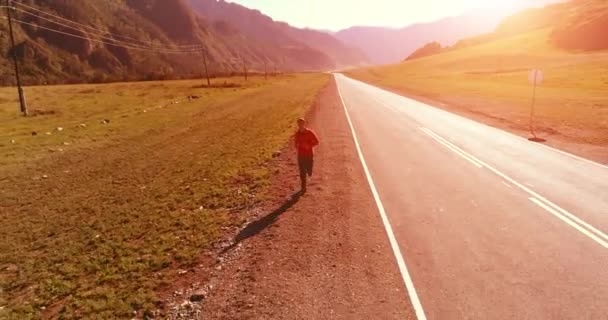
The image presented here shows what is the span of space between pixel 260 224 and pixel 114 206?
537 cm

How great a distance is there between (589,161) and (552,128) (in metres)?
8.96

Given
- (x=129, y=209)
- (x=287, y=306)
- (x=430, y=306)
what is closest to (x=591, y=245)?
(x=430, y=306)

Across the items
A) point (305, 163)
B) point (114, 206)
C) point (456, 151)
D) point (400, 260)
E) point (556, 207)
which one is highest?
point (305, 163)

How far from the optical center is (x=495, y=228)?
9.04 metres

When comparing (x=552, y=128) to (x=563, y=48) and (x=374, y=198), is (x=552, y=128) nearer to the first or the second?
(x=374, y=198)

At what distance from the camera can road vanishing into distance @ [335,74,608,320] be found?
638cm

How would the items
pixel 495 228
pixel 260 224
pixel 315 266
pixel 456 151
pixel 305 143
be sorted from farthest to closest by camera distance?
1. pixel 456 151
2. pixel 305 143
3. pixel 260 224
4. pixel 495 228
5. pixel 315 266

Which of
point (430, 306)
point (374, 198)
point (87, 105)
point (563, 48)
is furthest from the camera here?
point (563, 48)

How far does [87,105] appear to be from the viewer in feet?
145

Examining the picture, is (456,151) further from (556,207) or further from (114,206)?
(114,206)

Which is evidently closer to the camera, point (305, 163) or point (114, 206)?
point (305, 163)

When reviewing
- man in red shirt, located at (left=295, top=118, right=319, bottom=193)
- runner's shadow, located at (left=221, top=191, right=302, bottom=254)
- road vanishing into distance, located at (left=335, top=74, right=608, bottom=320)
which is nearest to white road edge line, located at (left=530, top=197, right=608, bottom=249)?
road vanishing into distance, located at (left=335, top=74, right=608, bottom=320)

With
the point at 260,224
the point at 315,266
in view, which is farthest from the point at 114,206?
the point at 315,266

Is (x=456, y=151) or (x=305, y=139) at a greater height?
(x=305, y=139)
